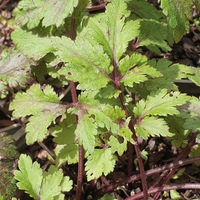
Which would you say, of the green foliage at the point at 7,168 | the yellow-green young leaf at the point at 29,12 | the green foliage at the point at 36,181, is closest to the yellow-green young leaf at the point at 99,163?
the green foliage at the point at 36,181

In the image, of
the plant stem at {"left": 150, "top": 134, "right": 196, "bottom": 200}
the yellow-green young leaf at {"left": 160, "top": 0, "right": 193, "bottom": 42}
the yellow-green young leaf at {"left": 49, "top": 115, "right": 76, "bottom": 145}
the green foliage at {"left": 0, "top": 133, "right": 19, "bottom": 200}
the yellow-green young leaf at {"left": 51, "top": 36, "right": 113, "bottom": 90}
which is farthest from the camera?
the yellow-green young leaf at {"left": 49, "top": 115, "right": 76, "bottom": 145}

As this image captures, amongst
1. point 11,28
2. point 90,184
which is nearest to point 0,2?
point 11,28

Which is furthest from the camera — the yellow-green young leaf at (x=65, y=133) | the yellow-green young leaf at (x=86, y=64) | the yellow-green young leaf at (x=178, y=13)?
the yellow-green young leaf at (x=65, y=133)

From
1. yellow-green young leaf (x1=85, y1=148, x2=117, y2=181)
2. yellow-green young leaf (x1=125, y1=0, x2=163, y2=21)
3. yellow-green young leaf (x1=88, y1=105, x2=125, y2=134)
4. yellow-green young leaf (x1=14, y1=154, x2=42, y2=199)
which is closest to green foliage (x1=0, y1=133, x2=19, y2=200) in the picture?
yellow-green young leaf (x1=14, y1=154, x2=42, y2=199)

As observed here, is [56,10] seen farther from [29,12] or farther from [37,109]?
[37,109]

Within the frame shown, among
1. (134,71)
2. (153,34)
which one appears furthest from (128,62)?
(153,34)

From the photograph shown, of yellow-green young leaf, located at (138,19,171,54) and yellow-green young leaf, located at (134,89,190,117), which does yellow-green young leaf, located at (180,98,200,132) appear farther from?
yellow-green young leaf, located at (138,19,171,54)

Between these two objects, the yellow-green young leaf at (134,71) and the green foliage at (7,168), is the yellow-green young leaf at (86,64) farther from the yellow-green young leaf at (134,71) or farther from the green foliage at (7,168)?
the green foliage at (7,168)

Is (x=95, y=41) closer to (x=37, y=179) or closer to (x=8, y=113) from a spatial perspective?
(x=37, y=179)
